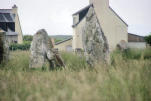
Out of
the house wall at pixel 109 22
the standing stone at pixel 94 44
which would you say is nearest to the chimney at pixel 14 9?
the house wall at pixel 109 22

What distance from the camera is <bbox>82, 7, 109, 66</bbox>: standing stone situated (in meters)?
8.27

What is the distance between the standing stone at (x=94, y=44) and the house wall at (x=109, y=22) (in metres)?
20.5

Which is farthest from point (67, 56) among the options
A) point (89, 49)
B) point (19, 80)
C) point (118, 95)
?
point (118, 95)

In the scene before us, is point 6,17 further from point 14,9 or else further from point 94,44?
point 94,44

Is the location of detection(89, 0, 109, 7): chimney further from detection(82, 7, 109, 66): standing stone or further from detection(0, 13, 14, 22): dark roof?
detection(82, 7, 109, 66): standing stone

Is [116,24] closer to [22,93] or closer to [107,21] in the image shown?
[107,21]

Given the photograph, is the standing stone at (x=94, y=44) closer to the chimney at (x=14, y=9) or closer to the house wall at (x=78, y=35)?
the house wall at (x=78, y=35)

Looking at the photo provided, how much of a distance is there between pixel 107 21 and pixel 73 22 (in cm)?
484

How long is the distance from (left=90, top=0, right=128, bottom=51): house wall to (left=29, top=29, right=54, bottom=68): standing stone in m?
20.2

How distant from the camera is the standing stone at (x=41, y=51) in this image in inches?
360

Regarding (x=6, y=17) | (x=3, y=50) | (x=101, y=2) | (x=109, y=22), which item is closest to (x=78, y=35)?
(x=109, y=22)

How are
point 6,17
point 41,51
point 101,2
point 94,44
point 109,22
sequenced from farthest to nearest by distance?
point 6,17, point 109,22, point 101,2, point 41,51, point 94,44

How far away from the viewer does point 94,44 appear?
8516 millimetres

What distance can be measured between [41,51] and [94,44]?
219 centimetres
